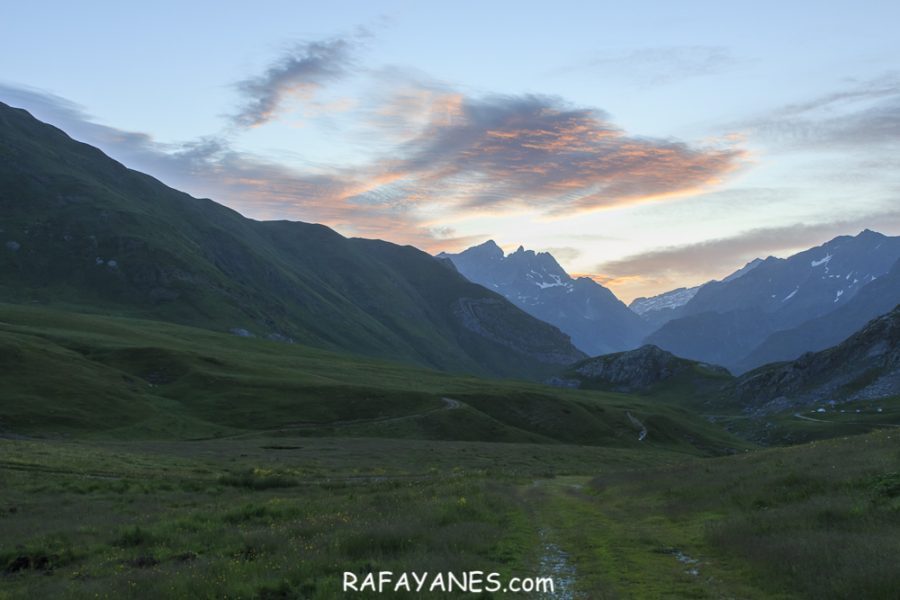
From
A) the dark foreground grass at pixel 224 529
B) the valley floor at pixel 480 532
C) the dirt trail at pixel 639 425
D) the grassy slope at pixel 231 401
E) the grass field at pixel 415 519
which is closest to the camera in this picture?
the valley floor at pixel 480 532

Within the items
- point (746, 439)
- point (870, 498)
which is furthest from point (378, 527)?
point (746, 439)

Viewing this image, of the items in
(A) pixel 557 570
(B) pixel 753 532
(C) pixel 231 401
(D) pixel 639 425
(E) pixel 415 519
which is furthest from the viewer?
(D) pixel 639 425

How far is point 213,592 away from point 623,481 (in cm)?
3053

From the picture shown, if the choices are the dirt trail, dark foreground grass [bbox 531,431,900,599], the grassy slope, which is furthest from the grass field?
the dirt trail

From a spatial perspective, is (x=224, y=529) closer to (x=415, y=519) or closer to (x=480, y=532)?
(x=415, y=519)

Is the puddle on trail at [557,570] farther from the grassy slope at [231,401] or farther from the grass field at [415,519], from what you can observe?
the grassy slope at [231,401]

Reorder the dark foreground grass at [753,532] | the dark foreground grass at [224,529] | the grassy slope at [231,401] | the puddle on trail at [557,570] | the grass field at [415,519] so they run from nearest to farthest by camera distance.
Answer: the dark foreground grass at [753,532], the puddle on trail at [557,570], the grass field at [415,519], the dark foreground grass at [224,529], the grassy slope at [231,401]

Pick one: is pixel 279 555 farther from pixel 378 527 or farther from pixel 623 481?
pixel 623 481

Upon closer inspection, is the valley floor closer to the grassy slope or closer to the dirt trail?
the grassy slope

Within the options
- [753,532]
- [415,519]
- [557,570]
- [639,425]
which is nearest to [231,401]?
[415,519]

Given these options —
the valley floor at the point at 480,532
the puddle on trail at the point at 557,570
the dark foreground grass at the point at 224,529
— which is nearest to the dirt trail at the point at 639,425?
the dark foreground grass at the point at 224,529

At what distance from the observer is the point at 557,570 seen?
17.1 m

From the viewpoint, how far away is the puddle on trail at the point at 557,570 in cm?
1475

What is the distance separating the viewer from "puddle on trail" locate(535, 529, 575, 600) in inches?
581
